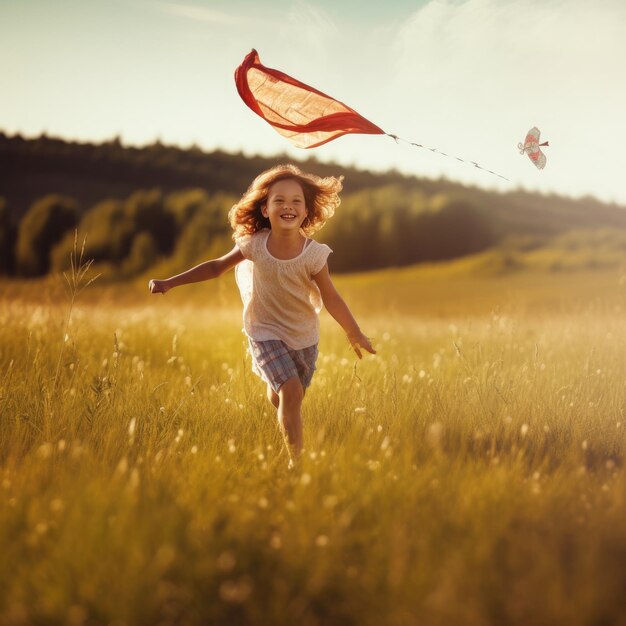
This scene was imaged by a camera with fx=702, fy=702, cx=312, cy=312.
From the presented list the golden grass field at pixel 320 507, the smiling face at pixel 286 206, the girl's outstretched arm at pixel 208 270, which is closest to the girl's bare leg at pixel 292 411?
the golden grass field at pixel 320 507

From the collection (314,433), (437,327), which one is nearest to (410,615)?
(314,433)

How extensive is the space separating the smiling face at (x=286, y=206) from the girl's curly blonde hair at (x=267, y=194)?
11cm

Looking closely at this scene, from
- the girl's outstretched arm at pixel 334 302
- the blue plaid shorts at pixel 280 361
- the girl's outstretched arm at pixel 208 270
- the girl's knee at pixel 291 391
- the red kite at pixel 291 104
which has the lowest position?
the girl's knee at pixel 291 391

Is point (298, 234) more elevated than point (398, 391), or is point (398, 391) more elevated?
point (298, 234)

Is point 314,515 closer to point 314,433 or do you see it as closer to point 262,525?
point 262,525

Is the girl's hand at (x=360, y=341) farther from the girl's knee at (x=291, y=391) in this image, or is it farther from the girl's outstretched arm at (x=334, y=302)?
the girl's knee at (x=291, y=391)

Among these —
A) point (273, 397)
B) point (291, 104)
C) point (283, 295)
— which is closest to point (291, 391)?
point (273, 397)

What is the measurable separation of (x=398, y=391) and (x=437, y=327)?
200 inches

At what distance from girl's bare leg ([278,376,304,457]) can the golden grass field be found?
147 millimetres

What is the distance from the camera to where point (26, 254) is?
81.7ft

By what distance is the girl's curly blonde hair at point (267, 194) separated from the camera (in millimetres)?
4422

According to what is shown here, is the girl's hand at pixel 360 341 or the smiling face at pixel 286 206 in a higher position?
the smiling face at pixel 286 206

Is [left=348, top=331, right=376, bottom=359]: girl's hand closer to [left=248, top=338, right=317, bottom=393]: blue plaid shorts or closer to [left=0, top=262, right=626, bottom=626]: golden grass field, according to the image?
[left=248, top=338, right=317, bottom=393]: blue plaid shorts

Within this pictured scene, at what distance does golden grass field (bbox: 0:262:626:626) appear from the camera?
7.25 ft
